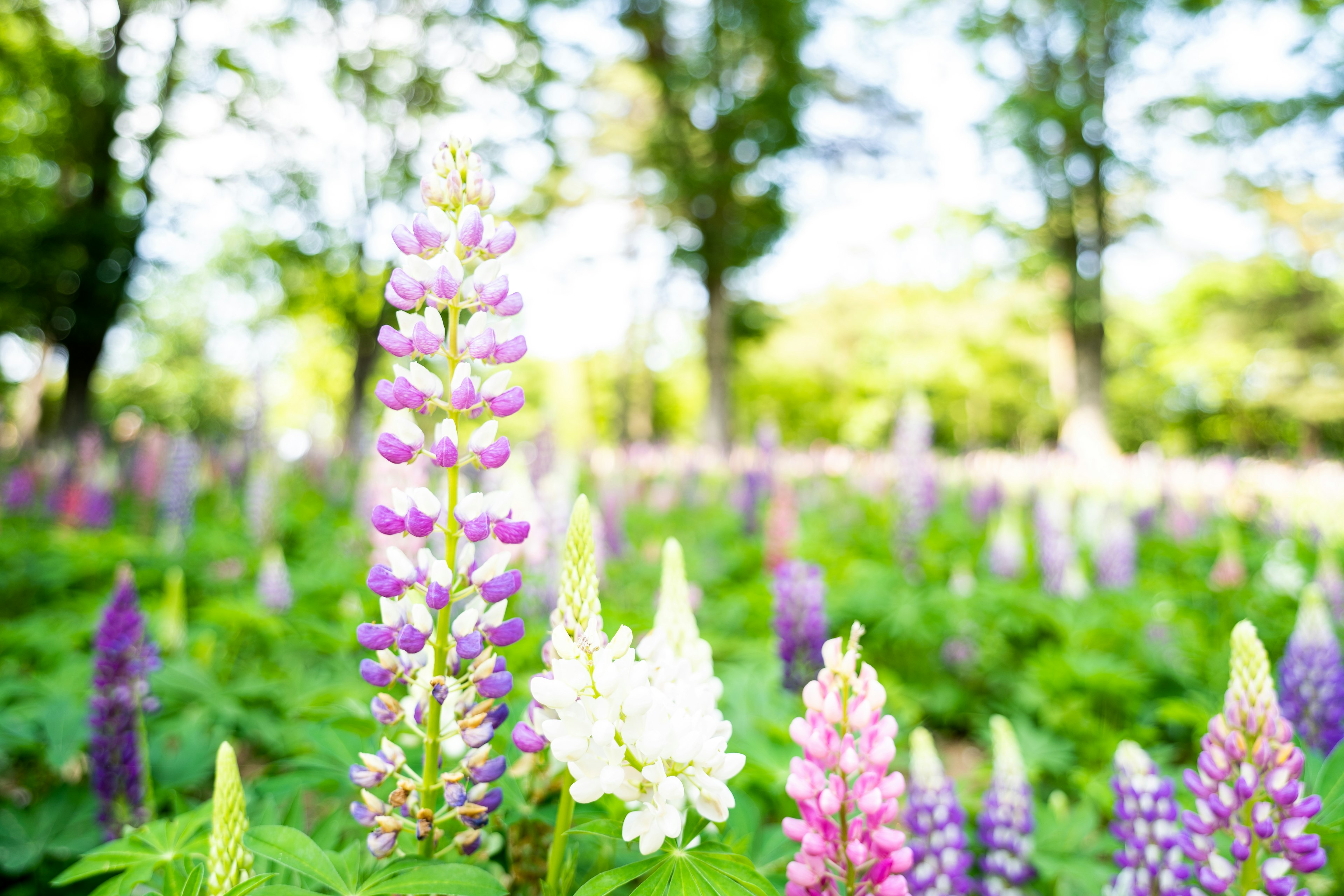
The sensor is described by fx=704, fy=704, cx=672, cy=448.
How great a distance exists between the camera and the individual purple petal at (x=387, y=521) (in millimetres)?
938

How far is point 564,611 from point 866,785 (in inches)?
19.3

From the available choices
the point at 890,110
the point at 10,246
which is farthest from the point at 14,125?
the point at 890,110

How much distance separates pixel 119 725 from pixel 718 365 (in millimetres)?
12268

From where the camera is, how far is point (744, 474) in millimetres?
7344

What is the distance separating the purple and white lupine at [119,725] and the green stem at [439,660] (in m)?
1.28

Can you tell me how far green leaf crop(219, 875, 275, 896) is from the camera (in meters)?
0.85

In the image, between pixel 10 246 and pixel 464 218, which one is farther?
pixel 10 246

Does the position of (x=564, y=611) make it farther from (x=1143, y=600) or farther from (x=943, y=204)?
(x=943, y=204)

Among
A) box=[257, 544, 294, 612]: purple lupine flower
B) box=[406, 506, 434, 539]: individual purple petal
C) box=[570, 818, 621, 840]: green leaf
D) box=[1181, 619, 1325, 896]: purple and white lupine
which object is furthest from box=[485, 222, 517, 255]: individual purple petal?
box=[257, 544, 294, 612]: purple lupine flower

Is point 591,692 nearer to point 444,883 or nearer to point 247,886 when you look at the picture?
point 444,883

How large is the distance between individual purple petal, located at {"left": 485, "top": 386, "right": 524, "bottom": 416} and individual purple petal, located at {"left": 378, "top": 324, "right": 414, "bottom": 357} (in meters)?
0.13

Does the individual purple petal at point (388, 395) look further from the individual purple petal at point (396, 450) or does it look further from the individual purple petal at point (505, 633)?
the individual purple petal at point (505, 633)

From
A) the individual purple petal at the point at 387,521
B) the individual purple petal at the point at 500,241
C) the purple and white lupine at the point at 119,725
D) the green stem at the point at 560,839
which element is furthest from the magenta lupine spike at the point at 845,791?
the purple and white lupine at the point at 119,725

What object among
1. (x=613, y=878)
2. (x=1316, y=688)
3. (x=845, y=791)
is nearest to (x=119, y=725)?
(x=613, y=878)
